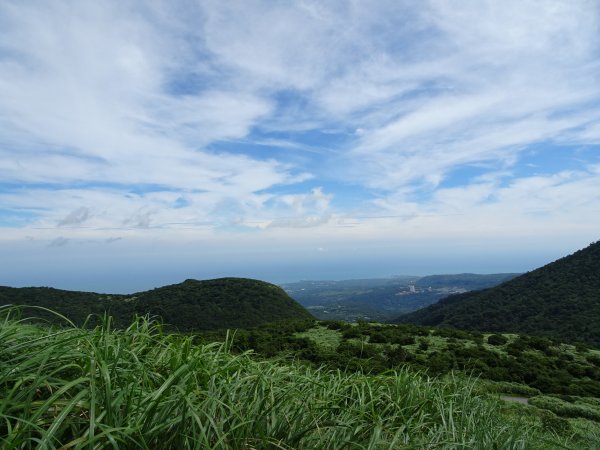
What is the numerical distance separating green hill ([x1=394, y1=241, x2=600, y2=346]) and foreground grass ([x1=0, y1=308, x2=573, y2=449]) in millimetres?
42248

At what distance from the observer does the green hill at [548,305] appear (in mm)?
41281

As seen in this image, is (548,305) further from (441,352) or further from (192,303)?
(192,303)

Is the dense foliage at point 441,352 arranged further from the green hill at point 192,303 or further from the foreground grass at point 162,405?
the green hill at point 192,303

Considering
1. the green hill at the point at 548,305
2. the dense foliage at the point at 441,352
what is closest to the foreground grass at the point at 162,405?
the dense foliage at the point at 441,352

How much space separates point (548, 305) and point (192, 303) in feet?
164

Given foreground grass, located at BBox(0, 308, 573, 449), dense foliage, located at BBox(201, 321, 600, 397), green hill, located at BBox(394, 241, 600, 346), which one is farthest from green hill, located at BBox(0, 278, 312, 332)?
foreground grass, located at BBox(0, 308, 573, 449)

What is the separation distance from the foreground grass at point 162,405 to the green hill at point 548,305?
42248mm

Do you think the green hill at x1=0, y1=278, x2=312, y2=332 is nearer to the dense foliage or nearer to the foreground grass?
the dense foliage

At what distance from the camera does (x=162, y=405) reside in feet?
8.83

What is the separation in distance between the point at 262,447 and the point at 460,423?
8.17 feet

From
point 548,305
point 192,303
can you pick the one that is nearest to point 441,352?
point 548,305

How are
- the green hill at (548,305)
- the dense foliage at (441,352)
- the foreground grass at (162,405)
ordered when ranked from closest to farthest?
the foreground grass at (162,405) → the dense foliage at (441,352) → the green hill at (548,305)

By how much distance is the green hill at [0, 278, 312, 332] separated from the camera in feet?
182

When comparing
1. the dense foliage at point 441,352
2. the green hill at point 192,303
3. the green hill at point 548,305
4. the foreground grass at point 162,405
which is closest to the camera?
the foreground grass at point 162,405
